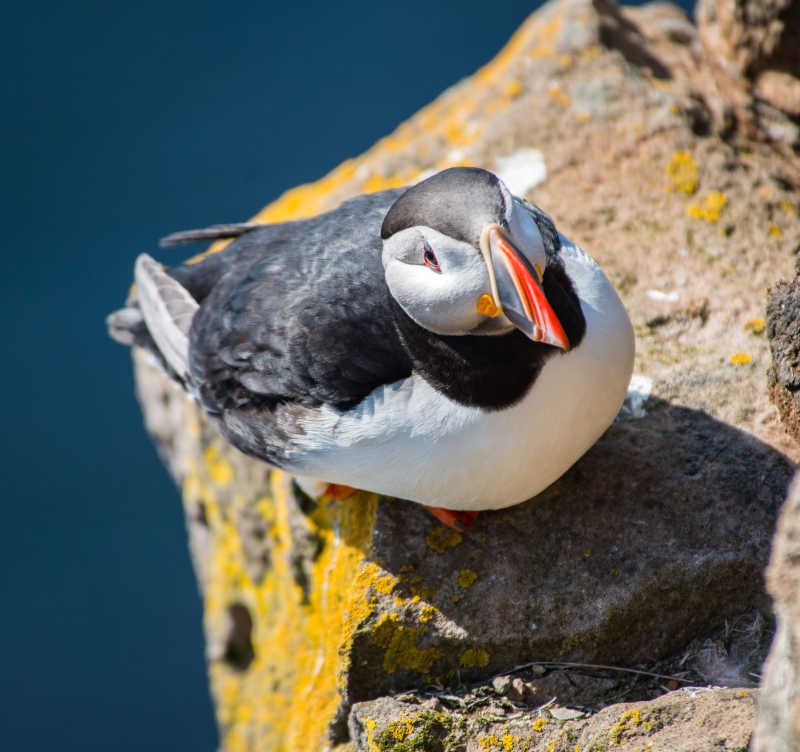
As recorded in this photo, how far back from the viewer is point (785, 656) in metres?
1.41

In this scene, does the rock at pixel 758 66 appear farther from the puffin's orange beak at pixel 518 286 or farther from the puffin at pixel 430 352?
the puffin's orange beak at pixel 518 286

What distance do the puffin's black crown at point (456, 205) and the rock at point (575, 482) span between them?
1028 mm

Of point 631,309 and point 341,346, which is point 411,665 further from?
point 631,309

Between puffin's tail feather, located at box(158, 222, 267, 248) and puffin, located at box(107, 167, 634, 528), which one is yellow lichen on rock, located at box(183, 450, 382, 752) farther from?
puffin's tail feather, located at box(158, 222, 267, 248)

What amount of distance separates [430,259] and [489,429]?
1.55 ft

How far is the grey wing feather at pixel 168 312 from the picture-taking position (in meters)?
2.97

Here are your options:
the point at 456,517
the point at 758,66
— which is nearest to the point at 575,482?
the point at 456,517

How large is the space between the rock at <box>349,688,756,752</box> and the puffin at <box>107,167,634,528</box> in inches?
22.4

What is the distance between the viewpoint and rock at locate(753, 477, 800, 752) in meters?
1.36

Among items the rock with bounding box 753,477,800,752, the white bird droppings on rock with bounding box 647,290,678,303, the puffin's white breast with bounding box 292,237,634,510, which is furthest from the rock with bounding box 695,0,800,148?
the rock with bounding box 753,477,800,752

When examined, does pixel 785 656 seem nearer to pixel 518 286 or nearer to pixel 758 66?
pixel 518 286

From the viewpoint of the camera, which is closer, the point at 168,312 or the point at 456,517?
the point at 456,517

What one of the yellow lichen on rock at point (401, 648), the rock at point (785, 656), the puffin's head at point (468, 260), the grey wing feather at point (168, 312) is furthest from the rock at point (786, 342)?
the grey wing feather at point (168, 312)

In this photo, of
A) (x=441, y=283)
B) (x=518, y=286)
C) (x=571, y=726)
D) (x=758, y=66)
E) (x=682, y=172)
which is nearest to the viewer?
(x=518, y=286)
